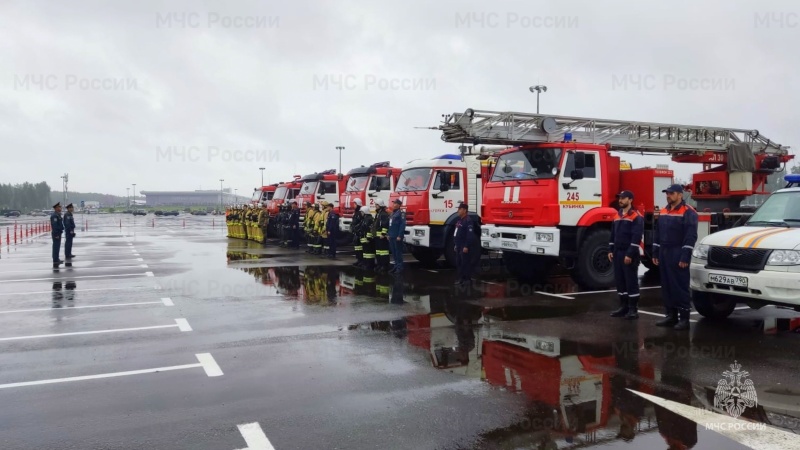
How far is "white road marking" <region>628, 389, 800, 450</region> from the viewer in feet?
12.3

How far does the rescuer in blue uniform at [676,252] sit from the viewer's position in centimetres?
691

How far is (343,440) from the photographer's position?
3.82m

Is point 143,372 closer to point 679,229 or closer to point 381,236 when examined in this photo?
point 679,229

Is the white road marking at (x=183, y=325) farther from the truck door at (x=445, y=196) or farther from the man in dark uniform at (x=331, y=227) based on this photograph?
the man in dark uniform at (x=331, y=227)

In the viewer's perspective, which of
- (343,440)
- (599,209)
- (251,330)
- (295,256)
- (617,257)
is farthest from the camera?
(295,256)

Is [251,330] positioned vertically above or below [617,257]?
below

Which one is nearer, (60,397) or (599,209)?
(60,397)

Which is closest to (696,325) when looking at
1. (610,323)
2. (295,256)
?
(610,323)

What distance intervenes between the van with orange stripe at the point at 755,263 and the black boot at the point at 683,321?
349 millimetres

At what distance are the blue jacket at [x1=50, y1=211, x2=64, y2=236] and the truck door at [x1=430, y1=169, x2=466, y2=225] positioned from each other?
10.0 meters

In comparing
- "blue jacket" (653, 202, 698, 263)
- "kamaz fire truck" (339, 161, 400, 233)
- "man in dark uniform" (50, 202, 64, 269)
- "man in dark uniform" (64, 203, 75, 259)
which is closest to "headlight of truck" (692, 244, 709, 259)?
"blue jacket" (653, 202, 698, 263)

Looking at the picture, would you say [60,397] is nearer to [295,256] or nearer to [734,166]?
[295,256]

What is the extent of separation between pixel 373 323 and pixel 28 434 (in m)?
4.21

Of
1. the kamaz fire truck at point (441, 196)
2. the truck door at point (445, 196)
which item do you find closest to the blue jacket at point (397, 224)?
the kamaz fire truck at point (441, 196)
